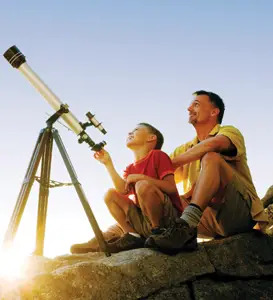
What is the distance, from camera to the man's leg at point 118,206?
435 centimetres

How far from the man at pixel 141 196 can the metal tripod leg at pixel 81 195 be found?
0.17 metres

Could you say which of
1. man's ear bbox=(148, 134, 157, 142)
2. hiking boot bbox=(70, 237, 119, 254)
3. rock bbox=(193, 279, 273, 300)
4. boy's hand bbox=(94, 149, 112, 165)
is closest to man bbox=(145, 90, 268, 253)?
rock bbox=(193, 279, 273, 300)

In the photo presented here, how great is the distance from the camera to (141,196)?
3863mm

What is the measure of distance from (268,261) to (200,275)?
0.99m

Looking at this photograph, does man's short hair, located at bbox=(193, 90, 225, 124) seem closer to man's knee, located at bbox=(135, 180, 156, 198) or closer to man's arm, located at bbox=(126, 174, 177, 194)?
man's arm, located at bbox=(126, 174, 177, 194)

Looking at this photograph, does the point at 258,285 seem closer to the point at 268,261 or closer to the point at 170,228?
the point at 268,261

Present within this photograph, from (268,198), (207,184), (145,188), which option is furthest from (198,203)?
(268,198)

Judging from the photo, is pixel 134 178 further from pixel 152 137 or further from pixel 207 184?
pixel 152 137

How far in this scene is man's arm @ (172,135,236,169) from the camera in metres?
4.23

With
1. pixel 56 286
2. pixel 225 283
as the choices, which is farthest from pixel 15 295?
pixel 225 283

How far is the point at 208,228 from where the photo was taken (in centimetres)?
448

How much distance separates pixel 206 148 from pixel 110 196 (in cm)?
130

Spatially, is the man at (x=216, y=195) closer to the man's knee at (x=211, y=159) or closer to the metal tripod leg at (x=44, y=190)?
the man's knee at (x=211, y=159)

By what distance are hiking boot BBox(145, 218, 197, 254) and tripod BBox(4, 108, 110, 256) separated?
58 cm
